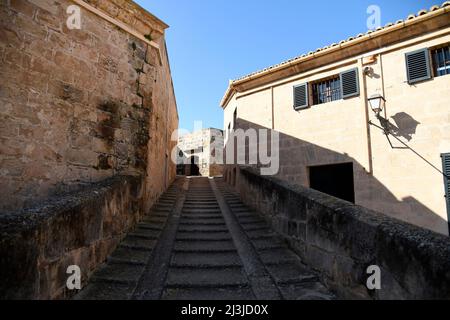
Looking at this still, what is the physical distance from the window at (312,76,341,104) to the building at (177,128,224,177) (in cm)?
1147

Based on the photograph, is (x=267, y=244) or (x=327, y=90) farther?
(x=327, y=90)

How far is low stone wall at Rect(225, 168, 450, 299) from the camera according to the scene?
1.68m

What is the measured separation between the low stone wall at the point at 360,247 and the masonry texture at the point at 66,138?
2.40m

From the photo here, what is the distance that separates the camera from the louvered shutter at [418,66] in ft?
19.7

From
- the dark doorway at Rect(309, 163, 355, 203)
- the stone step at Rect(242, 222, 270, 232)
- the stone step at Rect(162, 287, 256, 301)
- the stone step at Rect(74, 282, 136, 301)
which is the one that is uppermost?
the dark doorway at Rect(309, 163, 355, 203)

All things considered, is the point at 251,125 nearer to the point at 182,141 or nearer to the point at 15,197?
the point at 15,197

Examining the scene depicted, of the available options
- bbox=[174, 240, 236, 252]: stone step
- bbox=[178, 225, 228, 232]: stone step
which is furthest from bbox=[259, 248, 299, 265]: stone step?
bbox=[178, 225, 228, 232]: stone step

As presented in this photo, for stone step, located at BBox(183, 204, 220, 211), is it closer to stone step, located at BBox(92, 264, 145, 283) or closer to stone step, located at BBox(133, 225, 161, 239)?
stone step, located at BBox(133, 225, 161, 239)

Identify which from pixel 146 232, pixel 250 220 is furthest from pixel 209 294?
pixel 250 220

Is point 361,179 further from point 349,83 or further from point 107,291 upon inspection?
point 107,291

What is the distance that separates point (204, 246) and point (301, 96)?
5942mm

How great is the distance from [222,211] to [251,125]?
4.47 metres

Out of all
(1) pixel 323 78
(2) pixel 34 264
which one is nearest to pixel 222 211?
(2) pixel 34 264

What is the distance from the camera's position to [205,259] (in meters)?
3.29
